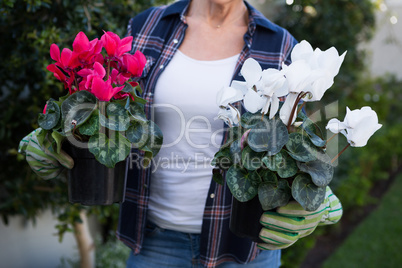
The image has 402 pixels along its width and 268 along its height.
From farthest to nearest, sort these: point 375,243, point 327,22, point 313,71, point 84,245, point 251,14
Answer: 1. point 375,243
2. point 327,22
3. point 84,245
4. point 251,14
5. point 313,71

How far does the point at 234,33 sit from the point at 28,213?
53.6 inches

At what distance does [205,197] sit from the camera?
5.27ft

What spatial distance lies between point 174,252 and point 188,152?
14.4 inches

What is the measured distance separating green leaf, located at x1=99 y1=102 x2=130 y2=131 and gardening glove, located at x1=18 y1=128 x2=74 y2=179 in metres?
0.18

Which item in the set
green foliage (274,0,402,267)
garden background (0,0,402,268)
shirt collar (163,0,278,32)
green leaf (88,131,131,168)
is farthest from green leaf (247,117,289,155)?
green foliage (274,0,402,267)

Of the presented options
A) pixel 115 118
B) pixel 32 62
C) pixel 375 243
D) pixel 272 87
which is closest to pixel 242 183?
pixel 272 87

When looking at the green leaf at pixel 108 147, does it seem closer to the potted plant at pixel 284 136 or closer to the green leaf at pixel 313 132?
the potted plant at pixel 284 136

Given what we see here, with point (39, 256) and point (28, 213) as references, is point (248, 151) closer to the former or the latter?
point (28, 213)

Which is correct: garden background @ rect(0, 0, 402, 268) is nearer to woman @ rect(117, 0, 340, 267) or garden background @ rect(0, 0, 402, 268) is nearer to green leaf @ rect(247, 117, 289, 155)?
green leaf @ rect(247, 117, 289, 155)

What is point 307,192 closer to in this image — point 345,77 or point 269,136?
point 269,136

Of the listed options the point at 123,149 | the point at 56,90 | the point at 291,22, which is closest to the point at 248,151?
the point at 123,149

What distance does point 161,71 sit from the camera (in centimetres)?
164

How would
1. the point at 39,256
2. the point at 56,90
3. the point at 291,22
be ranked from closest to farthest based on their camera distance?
the point at 56,90
the point at 39,256
the point at 291,22

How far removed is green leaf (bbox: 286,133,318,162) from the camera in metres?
1.20
